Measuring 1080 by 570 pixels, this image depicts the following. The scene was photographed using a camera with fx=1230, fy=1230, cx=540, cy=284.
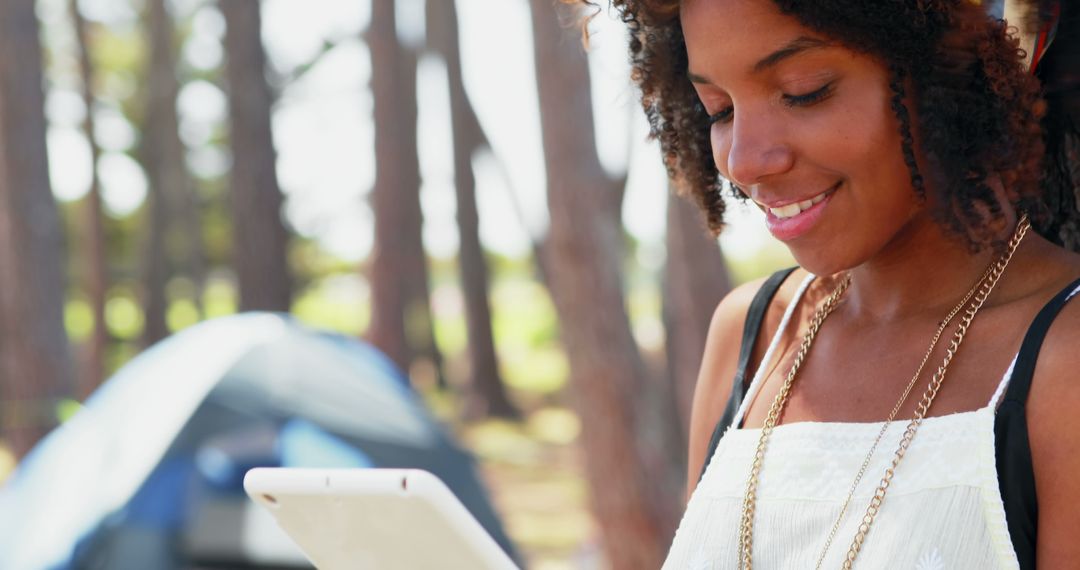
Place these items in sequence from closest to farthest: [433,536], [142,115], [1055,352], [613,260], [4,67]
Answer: [1055,352] → [433,536] → [613,260] → [4,67] → [142,115]

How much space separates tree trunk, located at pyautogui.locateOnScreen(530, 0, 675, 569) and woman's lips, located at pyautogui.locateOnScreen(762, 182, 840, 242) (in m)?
3.88

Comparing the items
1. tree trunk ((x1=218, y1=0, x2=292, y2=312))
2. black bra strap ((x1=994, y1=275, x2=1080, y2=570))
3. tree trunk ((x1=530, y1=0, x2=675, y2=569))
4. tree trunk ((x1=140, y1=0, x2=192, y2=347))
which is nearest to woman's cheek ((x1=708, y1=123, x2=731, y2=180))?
black bra strap ((x1=994, y1=275, x2=1080, y2=570))

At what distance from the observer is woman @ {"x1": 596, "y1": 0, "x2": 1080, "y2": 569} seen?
1.24 metres

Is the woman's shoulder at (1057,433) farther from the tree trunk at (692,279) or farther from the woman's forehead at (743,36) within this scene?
the tree trunk at (692,279)

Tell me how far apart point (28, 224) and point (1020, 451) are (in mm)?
7879

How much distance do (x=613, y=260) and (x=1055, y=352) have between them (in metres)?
4.23

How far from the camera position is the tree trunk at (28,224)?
804cm

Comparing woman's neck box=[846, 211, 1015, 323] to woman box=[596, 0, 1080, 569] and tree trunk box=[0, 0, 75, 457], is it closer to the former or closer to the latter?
Result: woman box=[596, 0, 1080, 569]

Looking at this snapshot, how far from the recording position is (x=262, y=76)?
8.38 meters

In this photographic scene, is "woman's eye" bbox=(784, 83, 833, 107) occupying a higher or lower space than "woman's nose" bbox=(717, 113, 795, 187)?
higher

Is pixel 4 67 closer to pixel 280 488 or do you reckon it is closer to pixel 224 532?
pixel 224 532

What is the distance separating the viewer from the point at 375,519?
4.55 feet

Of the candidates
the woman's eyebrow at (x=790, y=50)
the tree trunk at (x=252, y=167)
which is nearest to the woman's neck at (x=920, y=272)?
the woman's eyebrow at (x=790, y=50)

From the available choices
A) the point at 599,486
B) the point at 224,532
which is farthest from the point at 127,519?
the point at 599,486
